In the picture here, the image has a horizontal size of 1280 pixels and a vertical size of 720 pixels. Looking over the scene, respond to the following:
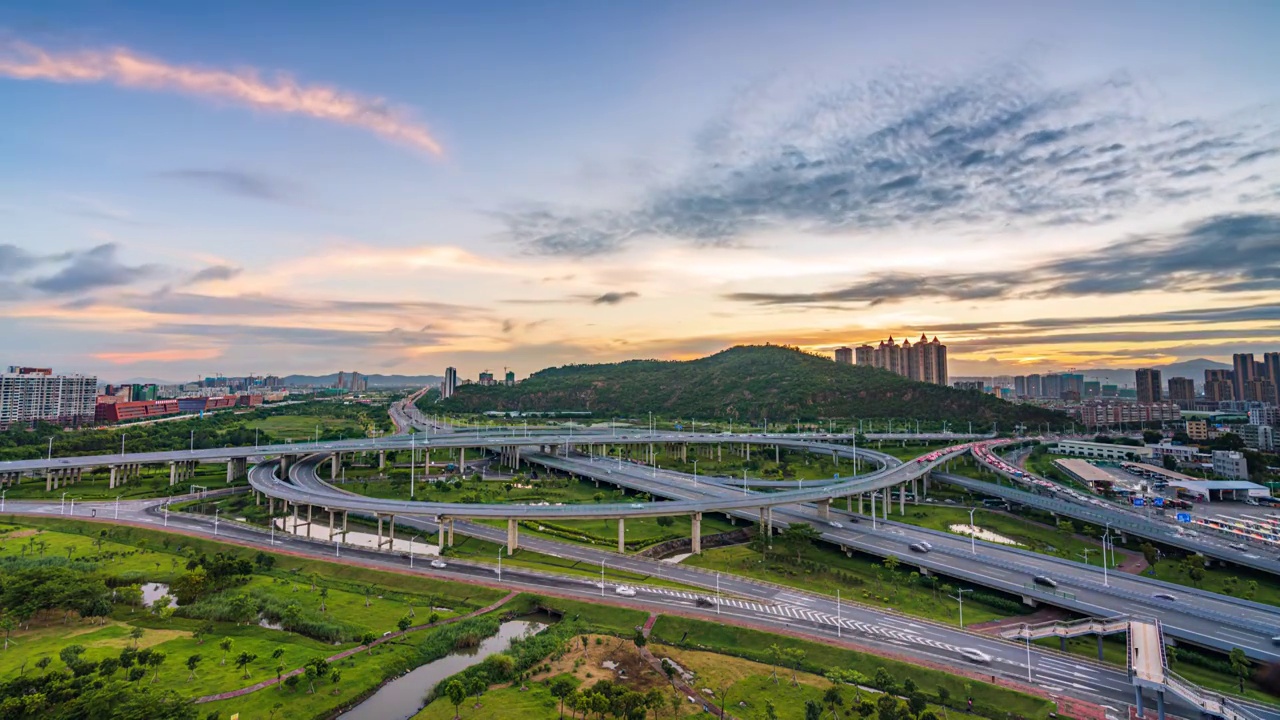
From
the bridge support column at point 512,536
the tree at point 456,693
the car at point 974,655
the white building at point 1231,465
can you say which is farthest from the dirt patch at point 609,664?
the white building at point 1231,465

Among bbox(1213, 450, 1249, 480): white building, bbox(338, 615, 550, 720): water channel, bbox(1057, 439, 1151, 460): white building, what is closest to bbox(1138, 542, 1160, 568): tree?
bbox(338, 615, 550, 720): water channel

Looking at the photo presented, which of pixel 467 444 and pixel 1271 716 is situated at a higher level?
pixel 467 444

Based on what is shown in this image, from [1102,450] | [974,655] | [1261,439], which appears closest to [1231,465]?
[1102,450]

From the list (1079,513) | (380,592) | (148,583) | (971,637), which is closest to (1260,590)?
(1079,513)

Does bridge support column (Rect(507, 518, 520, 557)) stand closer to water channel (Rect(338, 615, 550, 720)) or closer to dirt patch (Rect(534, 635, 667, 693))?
water channel (Rect(338, 615, 550, 720))

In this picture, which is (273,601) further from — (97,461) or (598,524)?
(97,461)
